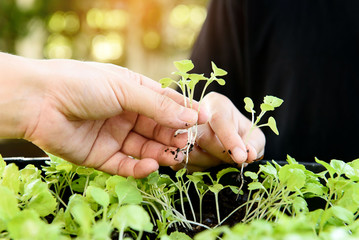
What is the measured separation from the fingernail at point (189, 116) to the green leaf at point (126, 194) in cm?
13

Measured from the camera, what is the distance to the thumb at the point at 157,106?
21.2 inches

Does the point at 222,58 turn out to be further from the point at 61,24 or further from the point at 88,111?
the point at 61,24

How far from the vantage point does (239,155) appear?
55 cm

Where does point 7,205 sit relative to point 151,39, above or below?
above

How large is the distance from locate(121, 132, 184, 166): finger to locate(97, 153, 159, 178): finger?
33mm

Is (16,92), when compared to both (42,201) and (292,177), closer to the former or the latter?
(42,201)

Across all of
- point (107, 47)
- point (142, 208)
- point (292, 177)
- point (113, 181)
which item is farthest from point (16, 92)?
point (107, 47)

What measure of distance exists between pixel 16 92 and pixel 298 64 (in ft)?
3.25

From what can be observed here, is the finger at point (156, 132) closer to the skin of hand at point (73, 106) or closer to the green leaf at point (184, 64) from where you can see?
the skin of hand at point (73, 106)

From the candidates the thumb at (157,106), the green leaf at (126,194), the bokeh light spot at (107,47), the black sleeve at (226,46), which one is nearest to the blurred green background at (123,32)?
the bokeh light spot at (107,47)

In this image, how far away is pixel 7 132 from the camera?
561 mm

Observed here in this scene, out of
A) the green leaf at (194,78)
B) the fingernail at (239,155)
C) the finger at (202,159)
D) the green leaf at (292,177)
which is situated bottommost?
the finger at (202,159)

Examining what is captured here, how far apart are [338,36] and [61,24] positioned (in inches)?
150

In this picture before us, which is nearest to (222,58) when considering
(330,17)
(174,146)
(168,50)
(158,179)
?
(330,17)
